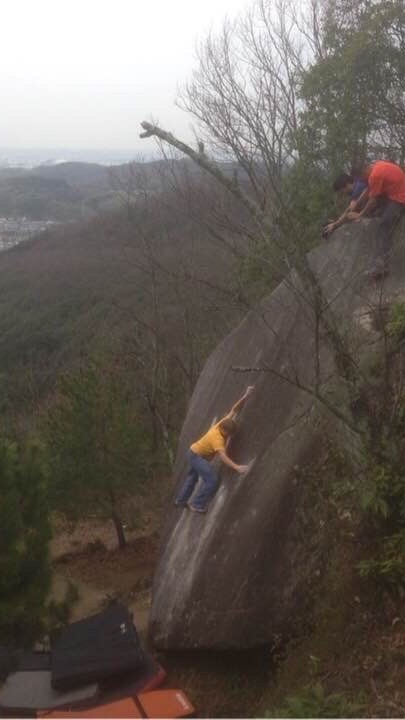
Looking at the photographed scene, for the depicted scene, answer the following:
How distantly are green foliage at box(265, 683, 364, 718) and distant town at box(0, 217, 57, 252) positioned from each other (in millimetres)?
73353

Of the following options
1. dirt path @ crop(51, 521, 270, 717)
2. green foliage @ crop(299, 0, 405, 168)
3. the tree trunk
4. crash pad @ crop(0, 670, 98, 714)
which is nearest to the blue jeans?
dirt path @ crop(51, 521, 270, 717)

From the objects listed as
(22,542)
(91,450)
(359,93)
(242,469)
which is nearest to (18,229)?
(91,450)

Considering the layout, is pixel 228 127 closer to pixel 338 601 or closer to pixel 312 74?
pixel 312 74

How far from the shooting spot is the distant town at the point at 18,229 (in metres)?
80.0

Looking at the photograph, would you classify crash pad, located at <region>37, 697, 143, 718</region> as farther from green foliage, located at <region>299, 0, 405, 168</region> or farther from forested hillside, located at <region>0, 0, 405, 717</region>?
green foliage, located at <region>299, 0, 405, 168</region>

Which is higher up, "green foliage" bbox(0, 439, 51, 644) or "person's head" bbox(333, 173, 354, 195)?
"person's head" bbox(333, 173, 354, 195)

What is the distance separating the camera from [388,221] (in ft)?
29.7

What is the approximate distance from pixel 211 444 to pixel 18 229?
83303mm

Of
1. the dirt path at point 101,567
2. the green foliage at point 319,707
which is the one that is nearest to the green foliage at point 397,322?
the green foliage at point 319,707

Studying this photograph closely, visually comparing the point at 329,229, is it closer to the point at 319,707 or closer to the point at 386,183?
the point at 386,183

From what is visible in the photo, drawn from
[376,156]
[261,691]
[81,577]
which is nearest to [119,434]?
[81,577]

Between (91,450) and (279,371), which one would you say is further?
→ (91,450)

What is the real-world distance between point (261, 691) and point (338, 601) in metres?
1.35

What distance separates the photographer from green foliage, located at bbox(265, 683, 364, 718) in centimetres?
520
